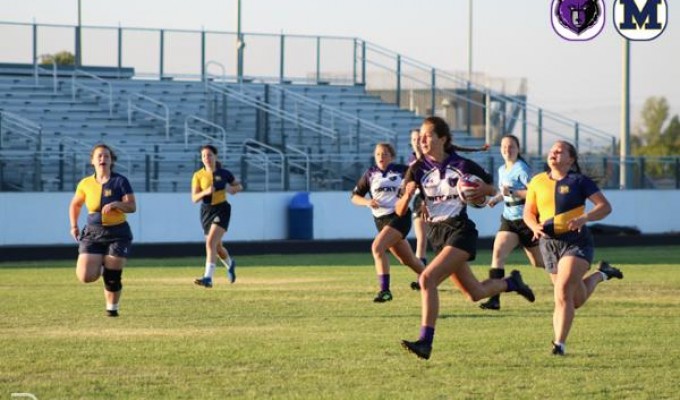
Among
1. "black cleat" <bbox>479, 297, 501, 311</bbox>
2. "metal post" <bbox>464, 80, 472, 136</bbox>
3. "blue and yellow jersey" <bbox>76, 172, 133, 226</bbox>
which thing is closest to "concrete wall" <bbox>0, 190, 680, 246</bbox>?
"metal post" <bbox>464, 80, 472, 136</bbox>

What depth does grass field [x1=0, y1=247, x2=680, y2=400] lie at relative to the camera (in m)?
11.3

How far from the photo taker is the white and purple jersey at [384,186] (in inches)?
756

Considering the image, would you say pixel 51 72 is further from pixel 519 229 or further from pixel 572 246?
pixel 572 246

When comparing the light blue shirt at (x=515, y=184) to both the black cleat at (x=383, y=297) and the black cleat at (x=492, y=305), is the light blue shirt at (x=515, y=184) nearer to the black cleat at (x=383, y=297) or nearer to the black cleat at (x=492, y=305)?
the black cleat at (x=492, y=305)

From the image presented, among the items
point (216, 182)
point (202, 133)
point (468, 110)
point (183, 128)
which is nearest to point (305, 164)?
point (202, 133)

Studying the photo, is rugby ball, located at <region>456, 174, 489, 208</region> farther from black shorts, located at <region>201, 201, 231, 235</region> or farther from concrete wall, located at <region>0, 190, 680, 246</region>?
concrete wall, located at <region>0, 190, 680, 246</region>

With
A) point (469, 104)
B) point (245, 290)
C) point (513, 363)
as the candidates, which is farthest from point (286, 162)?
point (513, 363)

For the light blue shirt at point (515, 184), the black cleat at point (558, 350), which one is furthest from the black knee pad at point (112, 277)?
the black cleat at point (558, 350)

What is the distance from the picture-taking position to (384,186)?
63.2 ft

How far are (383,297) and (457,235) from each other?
6.04 meters

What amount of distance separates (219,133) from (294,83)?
21.1 feet

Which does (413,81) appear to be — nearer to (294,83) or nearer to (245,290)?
(294,83)

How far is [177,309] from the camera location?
1814 cm

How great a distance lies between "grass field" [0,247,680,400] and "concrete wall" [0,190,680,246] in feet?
35.8
